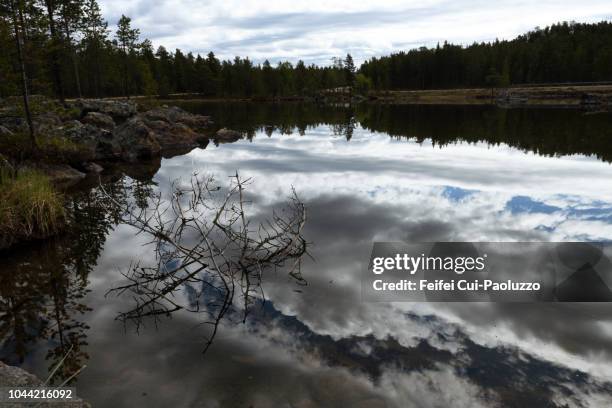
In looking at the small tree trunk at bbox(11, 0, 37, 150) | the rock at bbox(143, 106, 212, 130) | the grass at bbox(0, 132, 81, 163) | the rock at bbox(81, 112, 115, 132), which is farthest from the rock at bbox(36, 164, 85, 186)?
the rock at bbox(143, 106, 212, 130)

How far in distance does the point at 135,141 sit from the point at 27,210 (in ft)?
59.0

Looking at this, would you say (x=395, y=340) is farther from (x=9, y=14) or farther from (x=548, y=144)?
(x=548, y=144)

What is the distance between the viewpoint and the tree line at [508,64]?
130125mm

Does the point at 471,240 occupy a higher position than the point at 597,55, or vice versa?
the point at 597,55

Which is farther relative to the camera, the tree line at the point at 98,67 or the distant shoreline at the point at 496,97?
the distant shoreline at the point at 496,97

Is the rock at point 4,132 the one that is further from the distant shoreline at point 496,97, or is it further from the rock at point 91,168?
the distant shoreline at point 496,97

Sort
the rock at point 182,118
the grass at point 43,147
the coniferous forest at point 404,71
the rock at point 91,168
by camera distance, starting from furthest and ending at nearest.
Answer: the coniferous forest at point 404,71
the rock at point 182,118
the rock at point 91,168
the grass at point 43,147

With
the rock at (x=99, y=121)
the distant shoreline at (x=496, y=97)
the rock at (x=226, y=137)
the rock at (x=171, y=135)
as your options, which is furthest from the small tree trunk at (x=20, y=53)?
the distant shoreline at (x=496, y=97)

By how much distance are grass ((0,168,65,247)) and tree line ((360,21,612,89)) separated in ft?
416

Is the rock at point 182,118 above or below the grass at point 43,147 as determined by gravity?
above

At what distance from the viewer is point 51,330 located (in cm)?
781

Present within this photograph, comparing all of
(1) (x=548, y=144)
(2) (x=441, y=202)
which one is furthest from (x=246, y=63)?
(2) (x=441, y=202)

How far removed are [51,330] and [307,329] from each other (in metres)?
4.82

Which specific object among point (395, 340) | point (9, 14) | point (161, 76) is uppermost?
point (161, 76)
